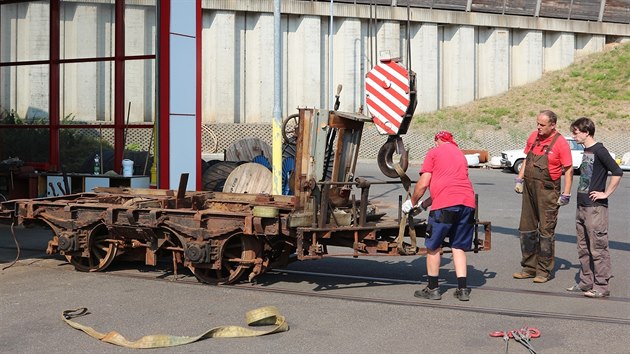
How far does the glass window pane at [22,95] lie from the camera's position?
57.5ft

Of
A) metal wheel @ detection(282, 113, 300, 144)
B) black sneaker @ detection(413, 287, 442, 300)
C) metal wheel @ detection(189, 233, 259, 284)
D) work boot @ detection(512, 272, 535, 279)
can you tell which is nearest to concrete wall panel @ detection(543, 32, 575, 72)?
metal wheel @ detection(282, 113, 300, 144)

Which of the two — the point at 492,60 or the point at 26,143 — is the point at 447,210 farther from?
the point at 492,60

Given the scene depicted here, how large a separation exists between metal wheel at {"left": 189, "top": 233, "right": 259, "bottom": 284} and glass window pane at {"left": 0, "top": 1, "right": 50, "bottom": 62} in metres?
10.6

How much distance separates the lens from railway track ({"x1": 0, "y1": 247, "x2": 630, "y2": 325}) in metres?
7.85

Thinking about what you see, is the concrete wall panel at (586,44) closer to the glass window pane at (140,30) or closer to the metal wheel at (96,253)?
the glass window pane at (140,30)

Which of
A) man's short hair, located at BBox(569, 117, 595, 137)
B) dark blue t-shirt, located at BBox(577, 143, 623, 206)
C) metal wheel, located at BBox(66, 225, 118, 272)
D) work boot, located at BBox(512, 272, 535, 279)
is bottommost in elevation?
work boot, located at BBox(512, 272, 535, 279)

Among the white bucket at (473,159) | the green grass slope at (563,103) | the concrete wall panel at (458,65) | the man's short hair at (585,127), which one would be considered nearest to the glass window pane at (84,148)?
the man's short hair at (585,127)

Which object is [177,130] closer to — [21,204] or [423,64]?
[21,204]

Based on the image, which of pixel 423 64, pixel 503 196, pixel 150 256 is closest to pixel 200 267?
pixel 150 256

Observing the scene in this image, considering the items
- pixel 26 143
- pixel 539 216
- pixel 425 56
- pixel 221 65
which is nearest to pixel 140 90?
pixel 26 143

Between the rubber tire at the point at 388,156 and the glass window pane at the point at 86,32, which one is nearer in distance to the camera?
the rubber tire at the point at 388,156

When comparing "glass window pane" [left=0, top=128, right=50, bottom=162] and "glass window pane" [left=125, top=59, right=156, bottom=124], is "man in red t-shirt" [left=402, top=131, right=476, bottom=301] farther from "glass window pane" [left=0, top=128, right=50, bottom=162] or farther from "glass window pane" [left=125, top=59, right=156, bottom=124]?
"glass window pane" [left=0, top=128, right=50, bottom=162]

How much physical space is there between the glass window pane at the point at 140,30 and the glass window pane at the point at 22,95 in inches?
114

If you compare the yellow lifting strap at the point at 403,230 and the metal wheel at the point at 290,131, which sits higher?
the metal wheel at the point at 290,131
